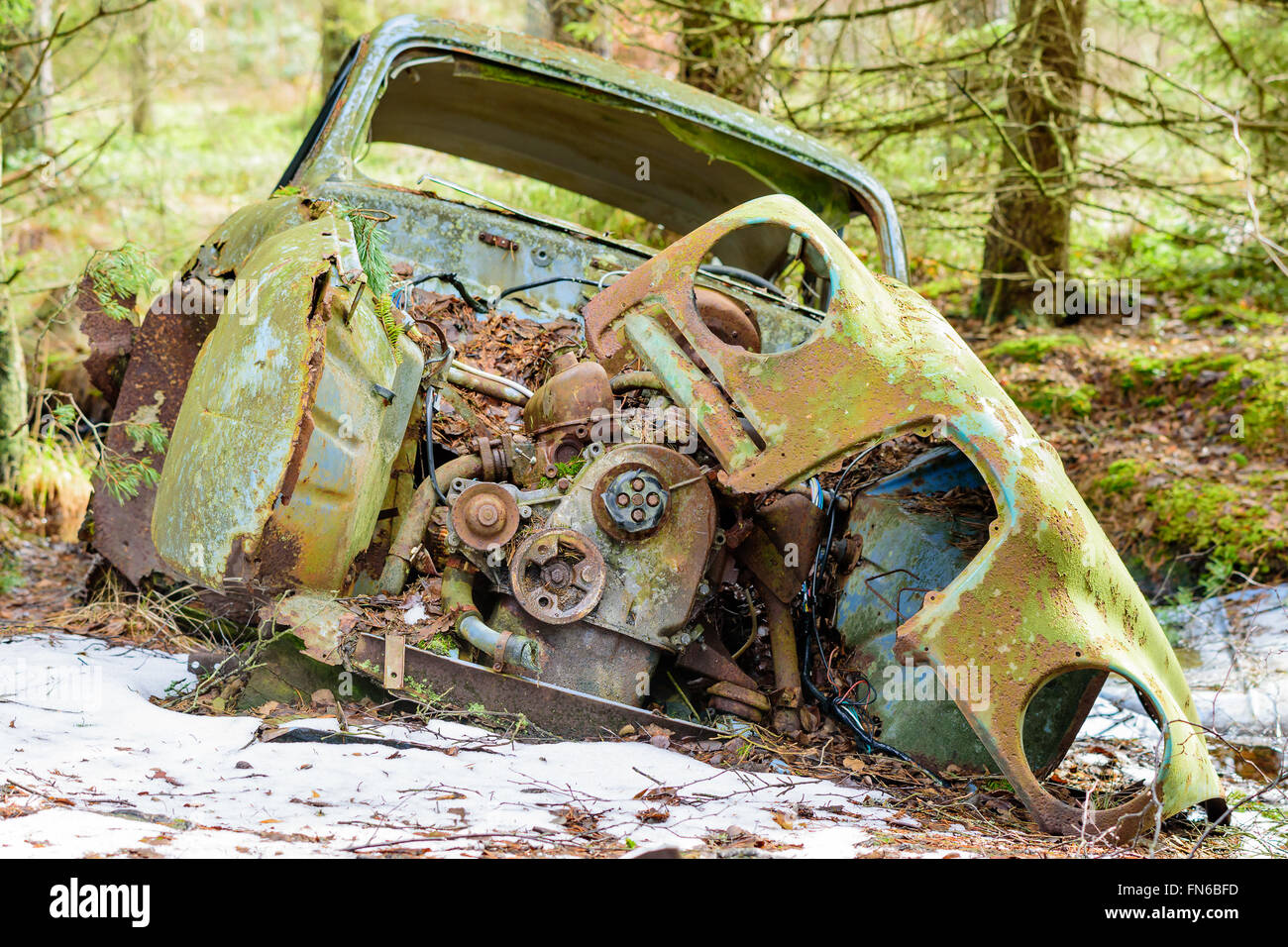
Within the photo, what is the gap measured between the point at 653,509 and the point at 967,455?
851 millimetres

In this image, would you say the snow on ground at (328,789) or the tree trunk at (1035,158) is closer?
the snow on ground at (328,789)

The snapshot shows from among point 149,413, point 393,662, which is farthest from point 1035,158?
point 393,662

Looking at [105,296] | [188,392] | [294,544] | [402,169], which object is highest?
[402,169]

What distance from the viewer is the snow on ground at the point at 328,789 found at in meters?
2.11

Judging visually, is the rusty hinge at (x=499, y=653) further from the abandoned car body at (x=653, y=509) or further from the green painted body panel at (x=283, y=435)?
the green painted body panel at (x=283, y=435)

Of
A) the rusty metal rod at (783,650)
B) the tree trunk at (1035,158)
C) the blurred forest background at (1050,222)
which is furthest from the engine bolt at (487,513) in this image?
the tree trunk at (1035,158)

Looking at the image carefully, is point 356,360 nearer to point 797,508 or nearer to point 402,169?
point 797,508

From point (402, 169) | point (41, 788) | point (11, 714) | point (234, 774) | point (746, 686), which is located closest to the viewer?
point (41, 788)

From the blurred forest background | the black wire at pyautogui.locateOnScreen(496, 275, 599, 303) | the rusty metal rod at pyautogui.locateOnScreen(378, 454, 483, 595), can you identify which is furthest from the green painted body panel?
the blurred forest background

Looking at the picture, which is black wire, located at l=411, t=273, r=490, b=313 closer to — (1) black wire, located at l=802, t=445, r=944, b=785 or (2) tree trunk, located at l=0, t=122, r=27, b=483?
(1) black wire, located at l=802, t=445, r=944, b=785

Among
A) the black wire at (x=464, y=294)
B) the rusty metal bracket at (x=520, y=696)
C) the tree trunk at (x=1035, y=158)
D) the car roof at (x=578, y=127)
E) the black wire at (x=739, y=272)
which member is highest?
the tree trunk at (x=1035, y=158)

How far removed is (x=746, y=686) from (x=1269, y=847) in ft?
4.71
